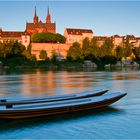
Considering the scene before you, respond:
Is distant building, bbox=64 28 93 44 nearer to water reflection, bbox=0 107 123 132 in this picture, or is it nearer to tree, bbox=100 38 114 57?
tree, bbox=100 38 114 57

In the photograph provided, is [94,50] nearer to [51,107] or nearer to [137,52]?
[137,52]

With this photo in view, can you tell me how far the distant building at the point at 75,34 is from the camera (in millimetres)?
145500

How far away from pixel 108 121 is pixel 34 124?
3901mm

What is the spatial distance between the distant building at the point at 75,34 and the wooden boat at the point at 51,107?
12396 centimetres

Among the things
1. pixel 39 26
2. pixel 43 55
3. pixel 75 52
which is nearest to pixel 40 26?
pixel 39 26

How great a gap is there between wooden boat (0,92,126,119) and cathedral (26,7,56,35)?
14087cm

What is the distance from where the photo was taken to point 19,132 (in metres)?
16.6

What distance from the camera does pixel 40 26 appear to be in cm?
16338

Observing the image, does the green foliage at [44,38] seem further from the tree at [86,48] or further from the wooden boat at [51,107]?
A: the wooden boat at [51,107]

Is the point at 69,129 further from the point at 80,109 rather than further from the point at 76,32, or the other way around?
the point at 76,32

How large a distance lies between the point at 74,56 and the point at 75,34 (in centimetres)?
3401

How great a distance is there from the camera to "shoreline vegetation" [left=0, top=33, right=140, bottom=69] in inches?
4131

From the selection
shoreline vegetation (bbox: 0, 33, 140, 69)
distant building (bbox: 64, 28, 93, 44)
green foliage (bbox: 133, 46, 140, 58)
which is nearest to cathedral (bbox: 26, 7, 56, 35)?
distant building (bbox: 64, 28, 93, 44)

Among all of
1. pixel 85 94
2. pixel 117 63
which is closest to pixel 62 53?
pixel 117 63
